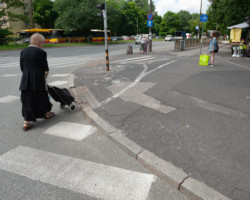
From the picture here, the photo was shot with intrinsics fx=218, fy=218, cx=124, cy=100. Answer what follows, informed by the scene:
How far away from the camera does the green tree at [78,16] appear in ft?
129

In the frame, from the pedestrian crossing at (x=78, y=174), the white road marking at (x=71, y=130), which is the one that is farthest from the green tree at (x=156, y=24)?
the pedestrian crossing at (x=78, y=174)

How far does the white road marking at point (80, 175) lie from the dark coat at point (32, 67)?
1.36 meters

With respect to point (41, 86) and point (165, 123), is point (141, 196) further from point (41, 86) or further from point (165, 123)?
point (41, 86)

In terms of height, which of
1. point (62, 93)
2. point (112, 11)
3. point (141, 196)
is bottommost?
point (141, 196)

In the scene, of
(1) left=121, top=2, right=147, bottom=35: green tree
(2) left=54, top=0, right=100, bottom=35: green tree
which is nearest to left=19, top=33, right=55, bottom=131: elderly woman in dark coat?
(2) left=54, top=0, right=100, bottom=35: green tree

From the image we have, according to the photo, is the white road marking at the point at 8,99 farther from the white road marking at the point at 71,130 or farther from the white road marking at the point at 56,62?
the white road marking at the point at 56,62

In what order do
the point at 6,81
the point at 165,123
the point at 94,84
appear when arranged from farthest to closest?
the point at 6,81, the point at 94,84, the point at 165,123

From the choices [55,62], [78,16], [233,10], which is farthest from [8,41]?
[233,10]

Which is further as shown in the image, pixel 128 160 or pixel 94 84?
pixel 94 84

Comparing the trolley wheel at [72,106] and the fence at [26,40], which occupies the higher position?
the fence at [26,40]

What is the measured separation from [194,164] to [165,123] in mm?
1413

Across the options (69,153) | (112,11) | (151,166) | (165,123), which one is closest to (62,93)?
(69,153)

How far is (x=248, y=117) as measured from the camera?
445 cm

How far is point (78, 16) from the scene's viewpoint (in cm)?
3934
